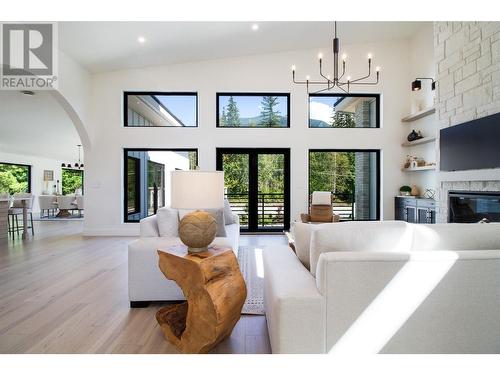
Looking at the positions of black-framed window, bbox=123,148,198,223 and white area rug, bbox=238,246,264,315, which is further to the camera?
black-framed window, bbox=123,148,198,223

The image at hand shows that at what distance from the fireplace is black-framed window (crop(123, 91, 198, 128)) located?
5.04m

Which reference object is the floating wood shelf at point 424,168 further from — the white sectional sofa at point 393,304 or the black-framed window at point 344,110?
the white sectional sofa at point 393,304

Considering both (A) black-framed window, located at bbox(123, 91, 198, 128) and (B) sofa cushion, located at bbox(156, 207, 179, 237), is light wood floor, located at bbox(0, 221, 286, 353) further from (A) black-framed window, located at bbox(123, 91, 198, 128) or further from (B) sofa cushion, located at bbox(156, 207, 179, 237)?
(A) black-framed window, located at bbox(123, 91, 198, 128)

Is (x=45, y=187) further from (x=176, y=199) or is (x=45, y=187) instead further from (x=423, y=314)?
(x=423, y=314)

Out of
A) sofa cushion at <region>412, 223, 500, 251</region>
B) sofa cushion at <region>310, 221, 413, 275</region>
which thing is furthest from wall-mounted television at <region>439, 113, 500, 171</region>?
sofa cushion at <region>310, 221, 413, 275</region>

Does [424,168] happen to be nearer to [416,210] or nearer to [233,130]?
[416,210]

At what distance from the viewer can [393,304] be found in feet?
4.98

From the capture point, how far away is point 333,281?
4.88ft

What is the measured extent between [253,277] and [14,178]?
12485mm

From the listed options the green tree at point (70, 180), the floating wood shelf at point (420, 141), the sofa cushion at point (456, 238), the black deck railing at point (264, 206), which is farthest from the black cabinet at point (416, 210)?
the green tree at point (70, 180)

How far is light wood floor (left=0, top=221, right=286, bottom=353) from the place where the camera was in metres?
1.96

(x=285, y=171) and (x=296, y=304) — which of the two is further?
(x=285, y=171)

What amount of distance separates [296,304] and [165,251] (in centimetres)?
99
